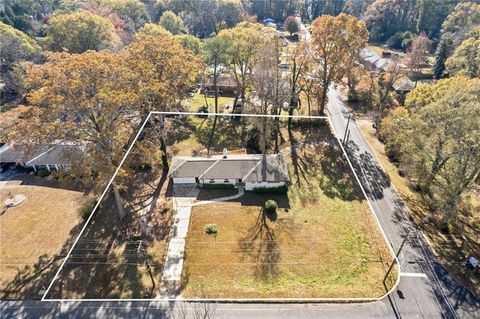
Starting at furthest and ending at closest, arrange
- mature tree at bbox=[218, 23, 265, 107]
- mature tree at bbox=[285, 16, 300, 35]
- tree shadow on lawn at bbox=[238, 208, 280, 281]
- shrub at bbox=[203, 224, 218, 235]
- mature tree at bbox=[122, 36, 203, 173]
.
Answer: mature tree at bbox=[285, 16, 300, 35] < mature tree at bbox=[218, 23, 265, 107] < mature tree at bbox=[122, 36, 203, 173] < shrub at bbox=[203, 224, 218, 235] < tree shadow on lawn at bbox=[238, 208, 280, 281]

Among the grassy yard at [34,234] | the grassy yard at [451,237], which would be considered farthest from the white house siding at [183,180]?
the grassy yard at [451,237]

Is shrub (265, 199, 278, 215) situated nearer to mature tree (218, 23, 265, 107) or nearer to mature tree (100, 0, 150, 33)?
mature tree (218, 23, 265, 107)

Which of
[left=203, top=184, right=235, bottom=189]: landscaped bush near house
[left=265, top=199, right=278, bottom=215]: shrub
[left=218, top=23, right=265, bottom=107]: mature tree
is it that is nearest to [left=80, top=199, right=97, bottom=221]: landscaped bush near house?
[left=203, top=184, right=235, bottom=189]: landscaped bush near house

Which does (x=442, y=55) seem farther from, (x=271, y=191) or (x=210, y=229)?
(x=210, y=229)

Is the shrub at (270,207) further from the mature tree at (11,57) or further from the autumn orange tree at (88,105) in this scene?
the mature tree at (11,57)

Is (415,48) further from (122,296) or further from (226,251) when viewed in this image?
(122,296)

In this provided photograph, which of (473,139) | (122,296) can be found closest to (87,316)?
(122,296)
